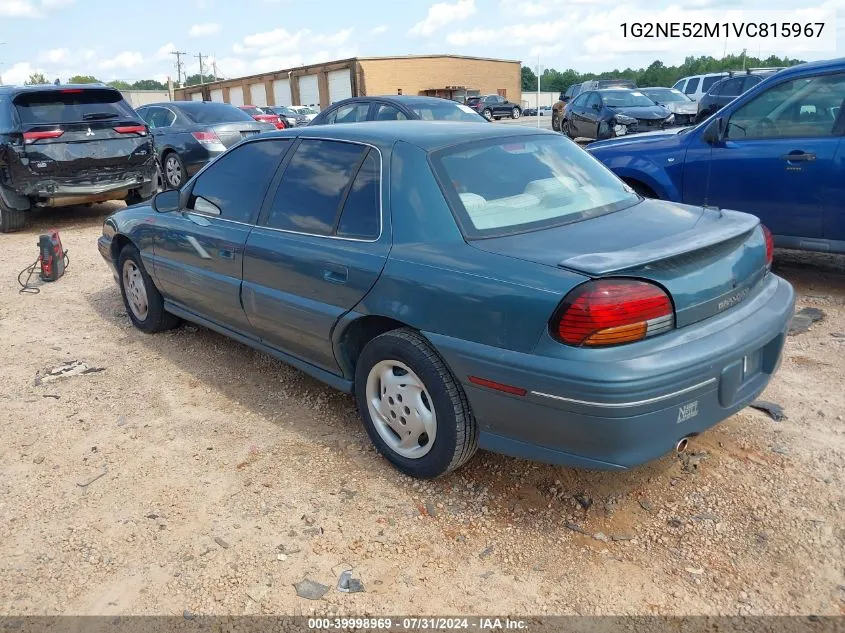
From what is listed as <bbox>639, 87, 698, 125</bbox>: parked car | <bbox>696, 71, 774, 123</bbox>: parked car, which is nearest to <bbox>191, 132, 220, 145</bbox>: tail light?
<bbox>696, 71, 774, 123</bbox>: parked car

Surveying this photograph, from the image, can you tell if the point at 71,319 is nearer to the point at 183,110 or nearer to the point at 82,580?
the point at 82,580

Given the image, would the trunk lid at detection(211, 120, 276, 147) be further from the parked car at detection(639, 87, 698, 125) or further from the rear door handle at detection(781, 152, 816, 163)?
the parked car at detection(639, 87, 698, 125)

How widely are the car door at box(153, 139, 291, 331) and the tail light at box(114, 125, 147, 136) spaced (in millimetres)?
5451

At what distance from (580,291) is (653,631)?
115 cm

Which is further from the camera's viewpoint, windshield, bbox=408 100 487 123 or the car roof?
windshield, bbox=408 100 487 123

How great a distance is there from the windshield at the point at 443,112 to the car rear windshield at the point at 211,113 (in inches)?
140

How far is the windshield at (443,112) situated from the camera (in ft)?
31.4

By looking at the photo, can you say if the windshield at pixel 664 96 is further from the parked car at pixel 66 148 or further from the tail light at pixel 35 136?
the tail light at pixel 35 136

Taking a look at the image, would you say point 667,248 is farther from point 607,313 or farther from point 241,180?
point 241,180

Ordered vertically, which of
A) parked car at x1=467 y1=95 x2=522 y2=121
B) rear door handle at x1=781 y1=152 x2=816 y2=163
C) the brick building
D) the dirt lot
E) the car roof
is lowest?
the dirt lot

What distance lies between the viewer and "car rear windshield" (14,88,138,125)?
891 centimetres

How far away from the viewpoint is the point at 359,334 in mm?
3389

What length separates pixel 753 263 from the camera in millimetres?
3082

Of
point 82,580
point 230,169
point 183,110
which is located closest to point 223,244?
point 230,169
